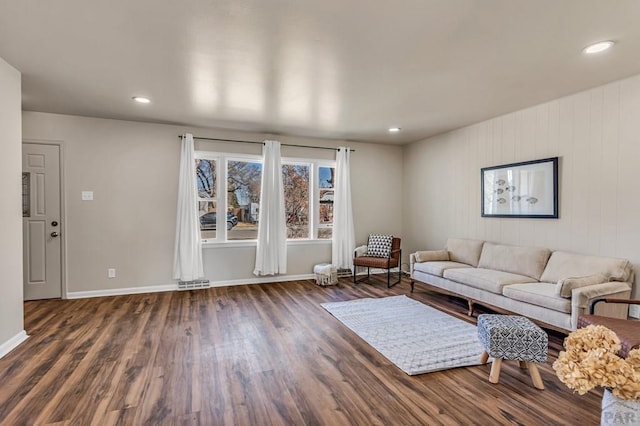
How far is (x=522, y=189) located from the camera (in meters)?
4.22

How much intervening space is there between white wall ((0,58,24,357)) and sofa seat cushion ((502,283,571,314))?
4851 mm

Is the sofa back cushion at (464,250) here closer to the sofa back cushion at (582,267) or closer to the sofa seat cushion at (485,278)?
the sofa seat cushion at (485,278)

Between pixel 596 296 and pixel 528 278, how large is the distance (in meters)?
0.97

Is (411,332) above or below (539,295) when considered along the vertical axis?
below

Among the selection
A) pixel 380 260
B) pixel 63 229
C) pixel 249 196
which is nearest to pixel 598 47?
pixel 380 260

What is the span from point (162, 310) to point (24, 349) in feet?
4.43

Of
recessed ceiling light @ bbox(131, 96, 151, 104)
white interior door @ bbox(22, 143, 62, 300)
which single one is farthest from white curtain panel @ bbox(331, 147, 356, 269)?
white interior door @ bbox(22, 143, 62, 300)

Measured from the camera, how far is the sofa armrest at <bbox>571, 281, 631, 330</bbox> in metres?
2.82

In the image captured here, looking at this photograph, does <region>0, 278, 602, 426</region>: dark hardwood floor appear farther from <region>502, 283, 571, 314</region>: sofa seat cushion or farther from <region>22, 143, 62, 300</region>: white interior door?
<region>22, 143, 62, 300</region>: white interior door

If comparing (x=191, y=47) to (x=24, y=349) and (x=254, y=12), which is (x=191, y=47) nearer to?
(x=254, y=12)

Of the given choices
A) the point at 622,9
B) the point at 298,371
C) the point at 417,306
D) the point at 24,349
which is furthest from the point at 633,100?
the point at 24,349

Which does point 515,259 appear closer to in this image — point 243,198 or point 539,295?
point 539,295

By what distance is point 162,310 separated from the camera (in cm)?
408

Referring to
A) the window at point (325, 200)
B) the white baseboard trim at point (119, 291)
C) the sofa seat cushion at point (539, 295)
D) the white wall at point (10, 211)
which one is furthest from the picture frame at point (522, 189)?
the white wall at point (10, 211)
